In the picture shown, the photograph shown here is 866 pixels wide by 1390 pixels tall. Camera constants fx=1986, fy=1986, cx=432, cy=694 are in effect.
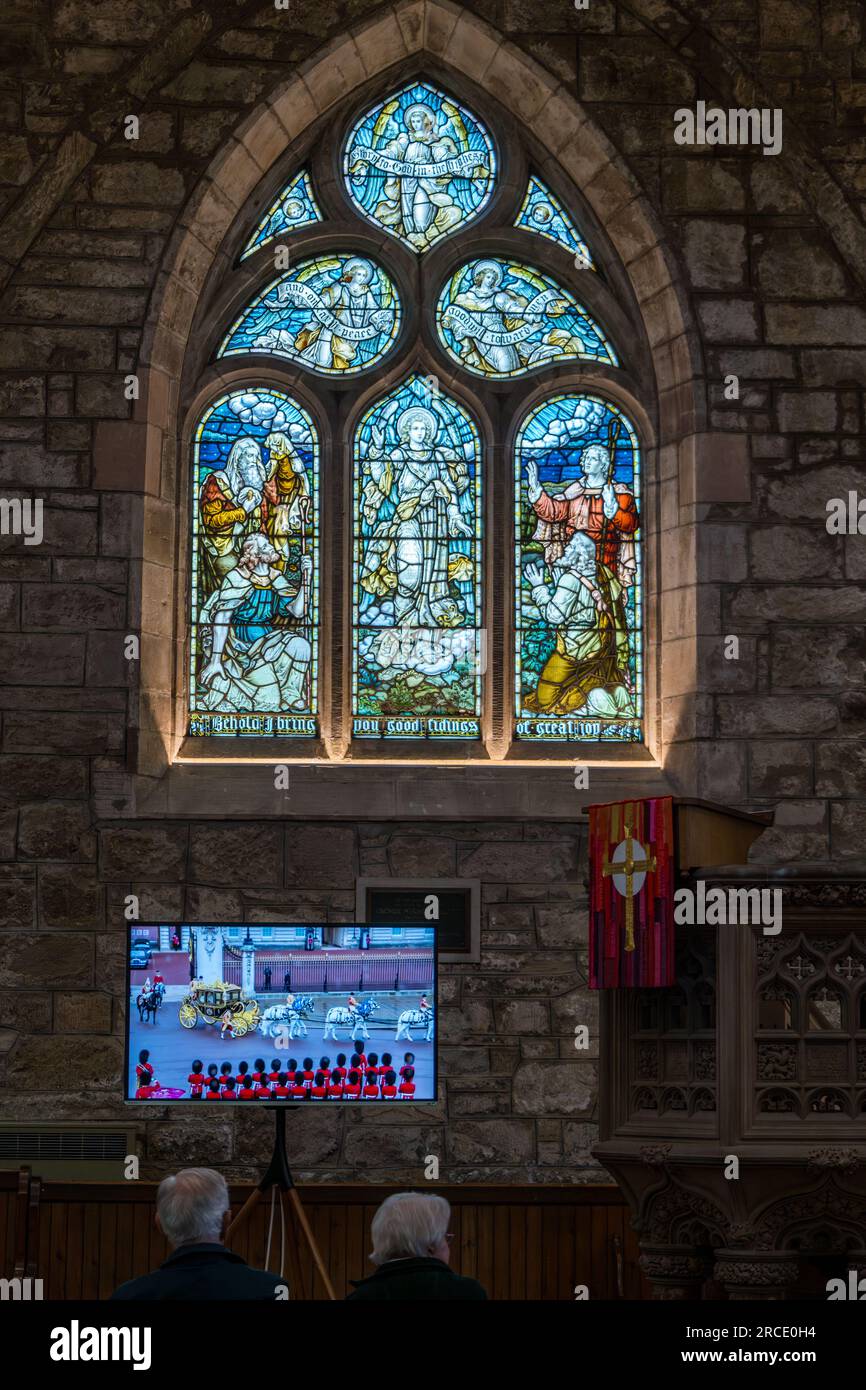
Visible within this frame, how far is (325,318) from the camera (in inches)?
333

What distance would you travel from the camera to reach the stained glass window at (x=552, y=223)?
8.52 m

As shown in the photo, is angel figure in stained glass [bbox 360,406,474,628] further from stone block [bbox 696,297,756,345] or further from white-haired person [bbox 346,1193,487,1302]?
white-haired person [bbox 346,1193,487,1302]

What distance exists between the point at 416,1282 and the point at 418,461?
535cm

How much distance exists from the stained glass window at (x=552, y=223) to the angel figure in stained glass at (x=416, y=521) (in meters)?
0.93

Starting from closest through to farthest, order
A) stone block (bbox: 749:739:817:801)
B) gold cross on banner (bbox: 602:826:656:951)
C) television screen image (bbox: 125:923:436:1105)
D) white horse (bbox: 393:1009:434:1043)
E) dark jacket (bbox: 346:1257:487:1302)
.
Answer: dark jacket (bbox: 346:1257:487:1302)
gold cross on banner (bbox: 602:826:656:951)
television screen image (bbox: 125:923:436:1105)
white horse (bbox: 393:1009:434:1043)
stone block (bbox: 749:739:817:801)

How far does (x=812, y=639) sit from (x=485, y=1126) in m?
2.30

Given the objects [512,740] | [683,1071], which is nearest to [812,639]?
[512,740]

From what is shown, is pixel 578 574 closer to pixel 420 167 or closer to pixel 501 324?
pixel 501 324

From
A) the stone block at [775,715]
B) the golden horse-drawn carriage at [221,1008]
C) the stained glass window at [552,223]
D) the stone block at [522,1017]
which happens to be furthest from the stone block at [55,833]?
the stained glass window at [552,223]

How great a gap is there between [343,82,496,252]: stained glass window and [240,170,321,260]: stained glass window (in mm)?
179

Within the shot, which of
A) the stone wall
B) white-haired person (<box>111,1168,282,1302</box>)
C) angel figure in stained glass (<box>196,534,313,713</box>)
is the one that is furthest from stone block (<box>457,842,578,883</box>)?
white-haired person (<box>111,1168,282,1302</box>)

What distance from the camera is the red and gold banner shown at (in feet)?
16.6
